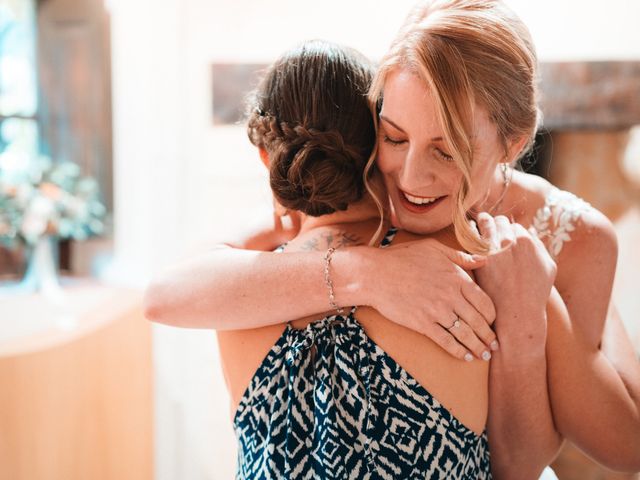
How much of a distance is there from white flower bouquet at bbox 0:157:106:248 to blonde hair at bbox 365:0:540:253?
81.2 inches

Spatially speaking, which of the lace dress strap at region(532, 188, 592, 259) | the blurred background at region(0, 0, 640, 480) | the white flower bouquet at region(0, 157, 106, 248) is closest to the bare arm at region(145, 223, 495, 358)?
the lace dress strap at region(532, 188, 592, 259)

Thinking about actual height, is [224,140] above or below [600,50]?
below

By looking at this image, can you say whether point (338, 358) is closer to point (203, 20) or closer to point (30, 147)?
point (203, 20)

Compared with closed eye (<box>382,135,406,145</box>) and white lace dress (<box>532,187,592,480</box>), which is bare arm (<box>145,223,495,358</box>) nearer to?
closed eye (<box>382,135,406,145</box>)

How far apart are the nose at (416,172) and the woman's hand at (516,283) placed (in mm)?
151

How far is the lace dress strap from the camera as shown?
139 cm

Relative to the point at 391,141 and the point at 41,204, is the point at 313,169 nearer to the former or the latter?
the point at 391,141

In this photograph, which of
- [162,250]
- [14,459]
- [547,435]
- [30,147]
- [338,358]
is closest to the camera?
[338,358]

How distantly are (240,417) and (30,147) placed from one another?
2.62m

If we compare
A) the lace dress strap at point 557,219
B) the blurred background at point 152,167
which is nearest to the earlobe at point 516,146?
the lace dress strap at point 557,219

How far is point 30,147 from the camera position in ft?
10.1

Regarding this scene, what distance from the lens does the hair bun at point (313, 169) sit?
948mm

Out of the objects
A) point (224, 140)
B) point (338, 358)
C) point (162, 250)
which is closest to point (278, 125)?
point (338, 358)

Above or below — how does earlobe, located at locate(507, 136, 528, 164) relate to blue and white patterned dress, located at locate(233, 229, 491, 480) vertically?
above
